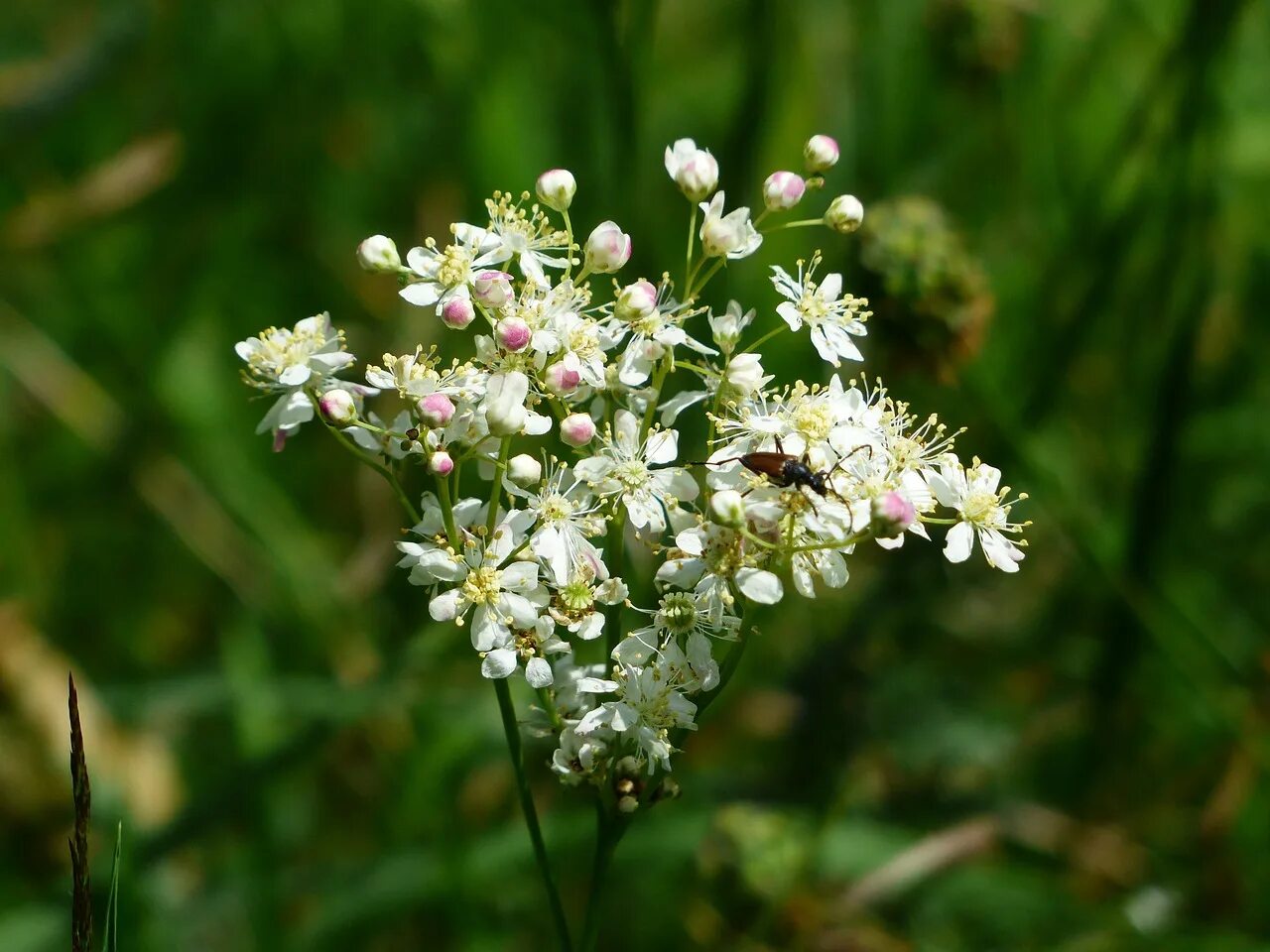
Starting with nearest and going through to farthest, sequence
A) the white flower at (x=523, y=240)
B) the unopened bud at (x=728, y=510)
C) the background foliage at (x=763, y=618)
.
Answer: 1. the unopened bud at (x=728, y=510)
2. the white flower at (x=523, y=240)
3. the background foliage at (x=763, y=618)

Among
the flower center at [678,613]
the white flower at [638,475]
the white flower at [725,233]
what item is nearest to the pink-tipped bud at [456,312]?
the white flower at [638,475]

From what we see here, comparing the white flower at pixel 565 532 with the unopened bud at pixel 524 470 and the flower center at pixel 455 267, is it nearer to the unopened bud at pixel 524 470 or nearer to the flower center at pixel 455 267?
the unopened bud at pixel 524 470

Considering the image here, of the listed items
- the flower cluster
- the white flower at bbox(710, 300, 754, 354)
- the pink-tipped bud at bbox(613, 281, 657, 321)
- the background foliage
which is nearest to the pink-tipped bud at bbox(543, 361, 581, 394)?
the flower cluster

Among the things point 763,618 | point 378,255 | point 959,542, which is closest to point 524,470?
point 378,255

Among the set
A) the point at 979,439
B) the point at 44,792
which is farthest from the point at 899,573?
the point at 44,792

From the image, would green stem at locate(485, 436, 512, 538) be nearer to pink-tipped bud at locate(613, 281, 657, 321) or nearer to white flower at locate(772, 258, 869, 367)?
pink-tipped bud at locate(613, 281, 657, 321)

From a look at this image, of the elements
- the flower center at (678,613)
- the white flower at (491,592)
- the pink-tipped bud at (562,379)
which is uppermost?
the pink-tipped bud at (562,379)

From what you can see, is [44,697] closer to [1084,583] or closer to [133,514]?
[133,514]
